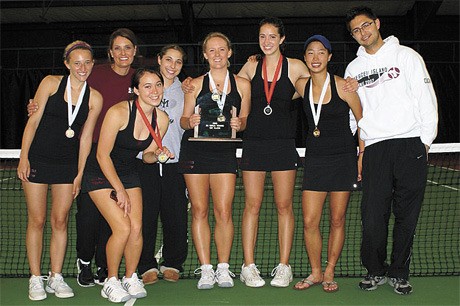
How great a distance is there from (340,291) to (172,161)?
5.52ft

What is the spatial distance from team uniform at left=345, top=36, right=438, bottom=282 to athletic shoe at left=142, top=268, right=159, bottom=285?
5.50 feet

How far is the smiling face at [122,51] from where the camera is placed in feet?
15.7

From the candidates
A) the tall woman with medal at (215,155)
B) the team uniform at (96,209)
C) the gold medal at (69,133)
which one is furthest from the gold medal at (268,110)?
the gold medal at (69,133)

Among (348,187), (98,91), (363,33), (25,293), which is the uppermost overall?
(363,33)

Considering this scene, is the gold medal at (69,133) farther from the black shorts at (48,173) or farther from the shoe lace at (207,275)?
the shoe lace at (207,275)

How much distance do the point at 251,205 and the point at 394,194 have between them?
1093mm

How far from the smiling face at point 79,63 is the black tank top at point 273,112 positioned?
4.13 feet

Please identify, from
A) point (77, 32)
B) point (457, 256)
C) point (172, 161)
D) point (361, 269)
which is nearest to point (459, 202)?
point (457, 256)

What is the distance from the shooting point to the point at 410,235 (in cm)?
456

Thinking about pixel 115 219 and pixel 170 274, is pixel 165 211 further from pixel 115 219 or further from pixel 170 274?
pixel 115 219

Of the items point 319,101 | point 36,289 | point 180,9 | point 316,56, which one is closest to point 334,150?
point 319,101

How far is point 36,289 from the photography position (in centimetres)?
448

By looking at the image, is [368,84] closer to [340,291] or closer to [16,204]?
[340,291]

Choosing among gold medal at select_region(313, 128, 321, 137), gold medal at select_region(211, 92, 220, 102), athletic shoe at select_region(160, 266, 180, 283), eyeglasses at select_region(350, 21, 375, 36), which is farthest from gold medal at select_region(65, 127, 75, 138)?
eyeglasses at select_region(350, 21, 375, 36)
